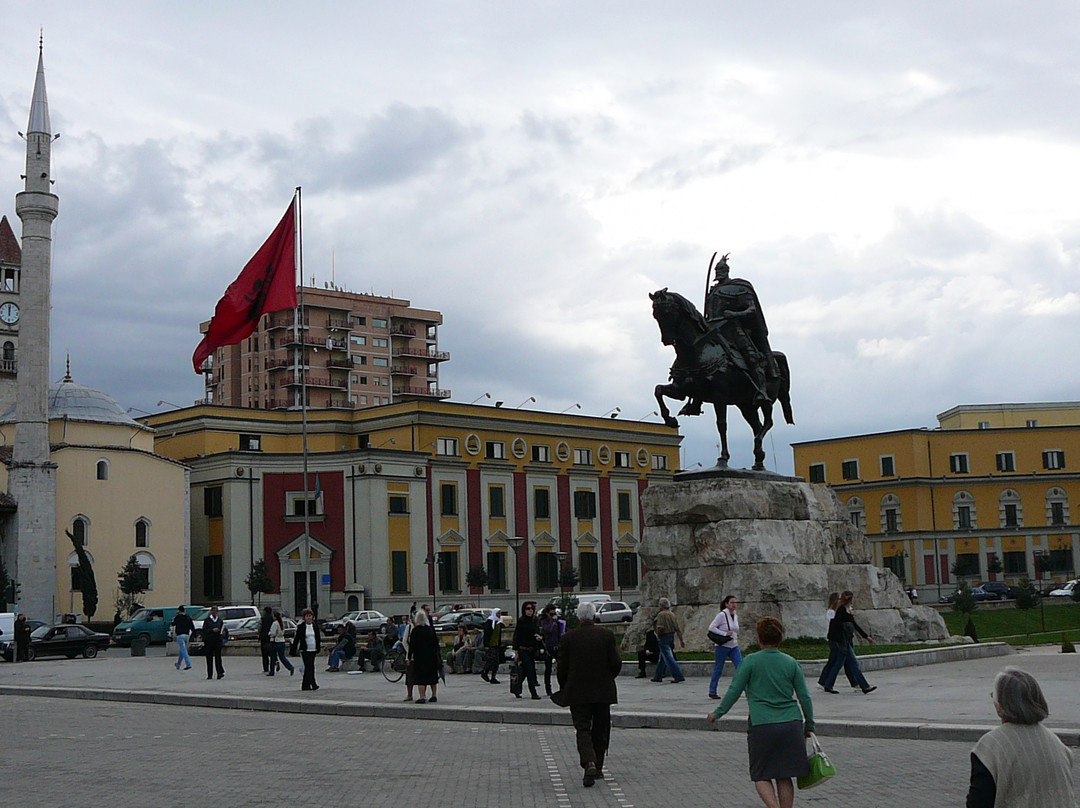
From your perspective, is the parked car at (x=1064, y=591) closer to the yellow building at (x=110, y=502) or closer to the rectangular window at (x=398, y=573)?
the rectangular window at (x=398, y=573)

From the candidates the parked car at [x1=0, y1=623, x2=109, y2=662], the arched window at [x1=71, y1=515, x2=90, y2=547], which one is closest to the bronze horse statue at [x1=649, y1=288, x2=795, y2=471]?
the parked car at [x1=0, y1=623, x2=109, y2=662]

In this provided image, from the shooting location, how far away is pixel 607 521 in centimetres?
7669

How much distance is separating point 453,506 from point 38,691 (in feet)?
146

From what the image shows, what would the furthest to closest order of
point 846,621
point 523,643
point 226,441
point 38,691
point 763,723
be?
point 226,441 < point 38,691 < point 523,643 < point 846,621 < point 763,723

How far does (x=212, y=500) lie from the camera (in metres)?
65.9

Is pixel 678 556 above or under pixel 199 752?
above

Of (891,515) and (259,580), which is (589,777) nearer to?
(259,580)

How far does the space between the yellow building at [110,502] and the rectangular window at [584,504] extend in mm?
23323

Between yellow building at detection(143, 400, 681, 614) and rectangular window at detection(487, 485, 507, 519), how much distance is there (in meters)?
0.08

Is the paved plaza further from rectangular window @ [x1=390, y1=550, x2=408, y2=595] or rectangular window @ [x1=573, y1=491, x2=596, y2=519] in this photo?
rectangular window @ [x1=573, y1=491, x2=596, y2=519]

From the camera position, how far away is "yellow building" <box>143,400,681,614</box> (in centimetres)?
6444

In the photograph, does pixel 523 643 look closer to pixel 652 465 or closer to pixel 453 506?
pixel 453 506

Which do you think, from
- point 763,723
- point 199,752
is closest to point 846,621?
point 199,752

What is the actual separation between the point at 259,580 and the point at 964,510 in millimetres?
47482
